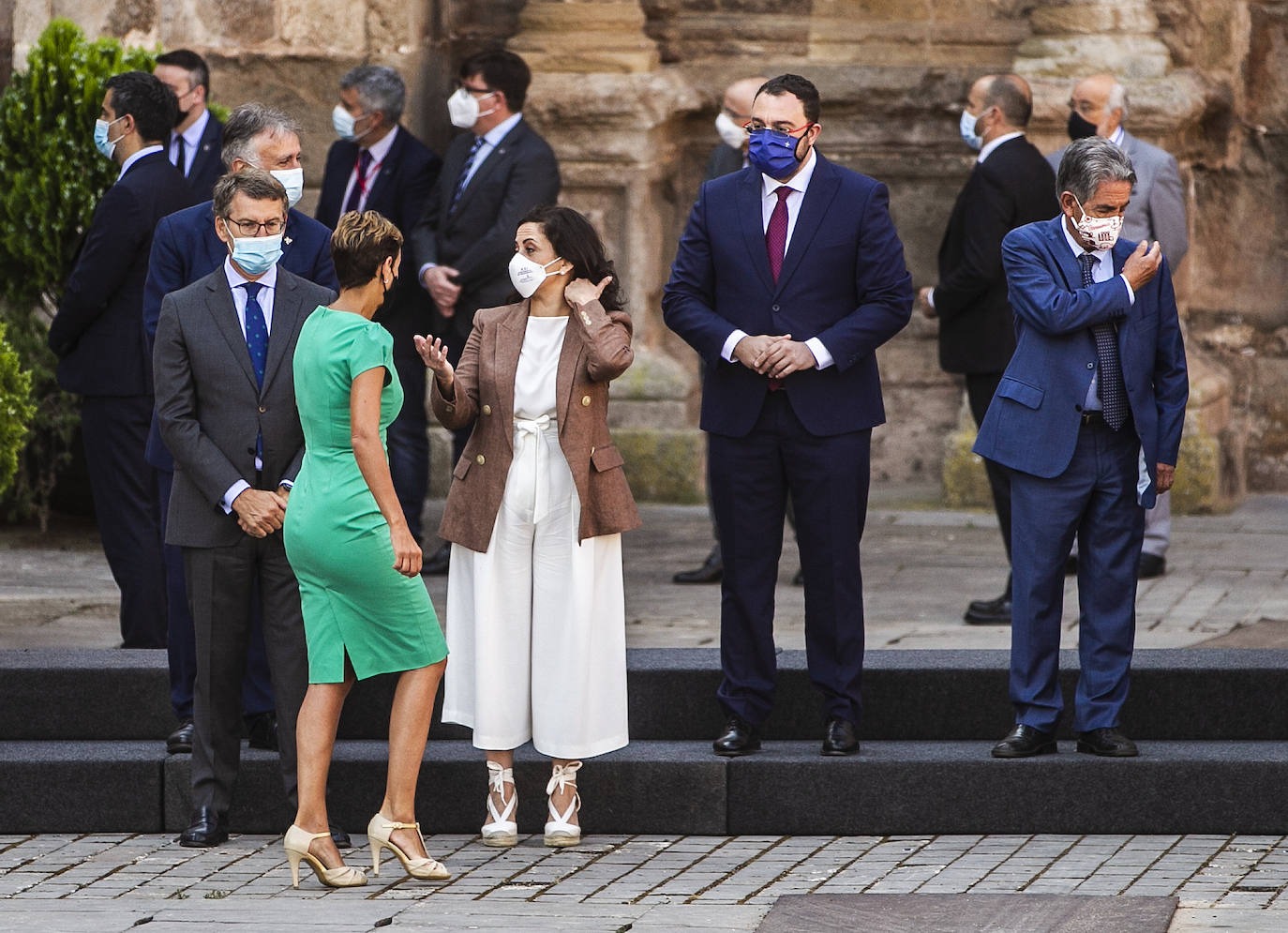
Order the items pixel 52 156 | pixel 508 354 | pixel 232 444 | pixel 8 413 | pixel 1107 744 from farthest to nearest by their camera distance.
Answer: pixel 52 156, pixel 8 413, pixel 1107 744, pixel 508 354, pixel 232 444

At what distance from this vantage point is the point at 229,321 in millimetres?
6027

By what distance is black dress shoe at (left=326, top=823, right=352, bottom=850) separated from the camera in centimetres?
603

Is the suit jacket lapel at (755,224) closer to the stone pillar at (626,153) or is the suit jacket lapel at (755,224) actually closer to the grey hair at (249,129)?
the grey hair at (249,129)

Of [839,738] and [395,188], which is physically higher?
[395,188]

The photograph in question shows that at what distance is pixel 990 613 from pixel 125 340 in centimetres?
314

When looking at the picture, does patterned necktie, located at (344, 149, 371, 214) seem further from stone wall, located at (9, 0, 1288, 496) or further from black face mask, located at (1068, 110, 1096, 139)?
black face mask, located at (1068, 110, 1096, 139)

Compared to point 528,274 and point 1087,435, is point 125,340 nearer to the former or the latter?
point 528,274

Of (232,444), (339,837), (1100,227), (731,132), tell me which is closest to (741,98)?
(731,132)

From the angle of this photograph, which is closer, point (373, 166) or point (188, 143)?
point (188, 143)

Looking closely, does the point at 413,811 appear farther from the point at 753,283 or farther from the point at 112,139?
the point at 112,139

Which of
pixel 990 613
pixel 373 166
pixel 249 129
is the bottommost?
pixel 990 613

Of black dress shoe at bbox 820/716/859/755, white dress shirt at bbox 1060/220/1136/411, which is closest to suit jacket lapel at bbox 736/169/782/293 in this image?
white dress shirt at bbox 1060/220/1136/411

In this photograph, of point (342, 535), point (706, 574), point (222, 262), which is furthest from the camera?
point (706, 574)

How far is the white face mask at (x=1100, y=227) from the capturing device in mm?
6191
